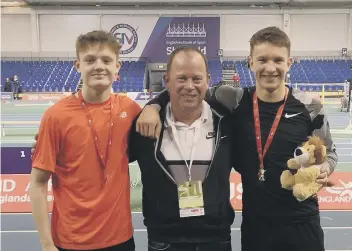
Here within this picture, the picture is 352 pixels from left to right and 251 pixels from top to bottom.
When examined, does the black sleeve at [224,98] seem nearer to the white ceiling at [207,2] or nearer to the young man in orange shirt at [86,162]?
the young man in orange shirt at [86,162]

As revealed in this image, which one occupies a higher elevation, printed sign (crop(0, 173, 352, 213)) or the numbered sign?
the numbered sign

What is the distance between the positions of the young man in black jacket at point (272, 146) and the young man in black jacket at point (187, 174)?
20cm

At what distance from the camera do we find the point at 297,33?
27500mm

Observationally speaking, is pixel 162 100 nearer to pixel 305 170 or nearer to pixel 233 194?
pixel 305 170

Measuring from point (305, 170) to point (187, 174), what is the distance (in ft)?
2.10

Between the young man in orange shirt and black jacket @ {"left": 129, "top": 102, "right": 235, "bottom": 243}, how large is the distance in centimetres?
18

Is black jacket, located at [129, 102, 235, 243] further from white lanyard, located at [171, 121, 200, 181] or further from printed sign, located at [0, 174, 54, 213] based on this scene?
printed sign, located at [0, 174, 54, 213]

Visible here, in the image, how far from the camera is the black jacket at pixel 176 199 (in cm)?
220

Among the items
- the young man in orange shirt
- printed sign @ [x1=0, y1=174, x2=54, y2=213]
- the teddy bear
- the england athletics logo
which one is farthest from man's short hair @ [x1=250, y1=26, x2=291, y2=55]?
the england athletics logo

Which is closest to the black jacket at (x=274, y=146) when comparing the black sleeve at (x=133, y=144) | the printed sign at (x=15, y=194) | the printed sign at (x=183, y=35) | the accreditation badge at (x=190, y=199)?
the accreditation badge at (x=190, y=199)

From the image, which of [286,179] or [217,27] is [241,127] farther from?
[217,27]

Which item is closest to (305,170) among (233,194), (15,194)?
(233,194)

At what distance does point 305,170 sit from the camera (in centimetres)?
216

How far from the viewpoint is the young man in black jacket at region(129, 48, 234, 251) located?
86.0 inches
